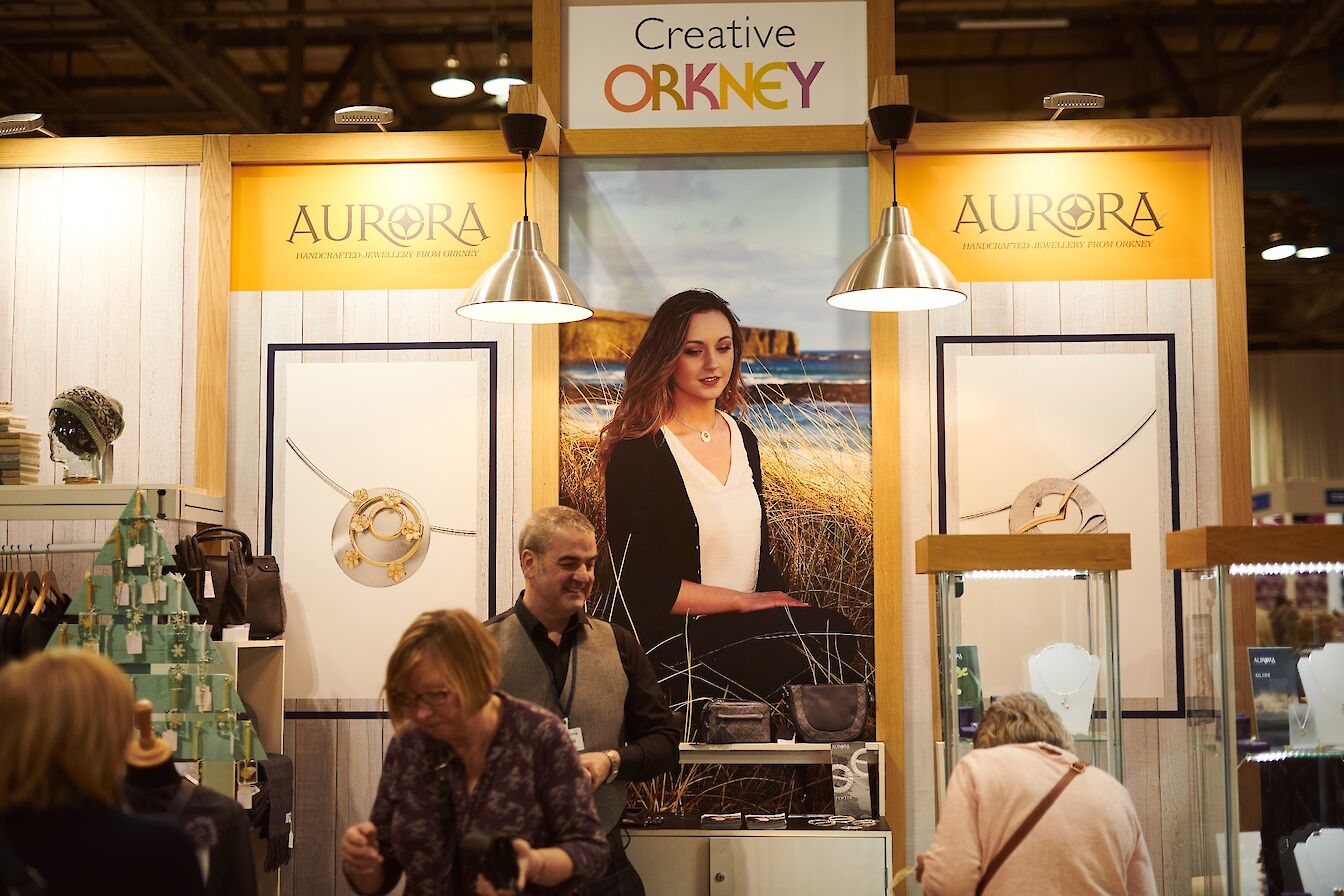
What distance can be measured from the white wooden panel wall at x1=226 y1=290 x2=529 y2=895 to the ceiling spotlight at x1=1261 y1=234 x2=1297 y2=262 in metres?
7.59

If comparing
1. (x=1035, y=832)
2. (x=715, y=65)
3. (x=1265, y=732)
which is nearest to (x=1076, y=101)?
(x=715, y=65)

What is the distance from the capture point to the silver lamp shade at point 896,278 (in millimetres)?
4270

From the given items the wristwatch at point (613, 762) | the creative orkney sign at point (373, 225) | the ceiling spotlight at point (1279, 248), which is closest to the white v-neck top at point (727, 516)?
Answer: the creative orkney sign at point (373, 225)

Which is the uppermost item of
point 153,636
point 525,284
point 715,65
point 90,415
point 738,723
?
point 715,65

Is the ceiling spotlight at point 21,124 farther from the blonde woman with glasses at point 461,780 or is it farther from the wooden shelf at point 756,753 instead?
the blonde woman with glasses at point 461,780

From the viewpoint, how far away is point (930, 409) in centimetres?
511

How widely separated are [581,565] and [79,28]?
7408mm

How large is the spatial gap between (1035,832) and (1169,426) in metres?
2.37

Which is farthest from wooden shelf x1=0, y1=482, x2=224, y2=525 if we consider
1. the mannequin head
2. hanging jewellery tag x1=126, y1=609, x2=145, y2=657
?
hanging jewellery tag x1=126, y1=609, x2=145, y2=657

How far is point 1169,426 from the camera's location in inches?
199

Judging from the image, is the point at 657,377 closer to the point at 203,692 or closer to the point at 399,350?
the point at 399,350

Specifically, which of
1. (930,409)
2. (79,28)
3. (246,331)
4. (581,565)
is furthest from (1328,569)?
(79,28)

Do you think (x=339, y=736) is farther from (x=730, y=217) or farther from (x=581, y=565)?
(x=730, y=217)

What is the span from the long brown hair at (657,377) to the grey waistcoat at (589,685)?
1485mm
